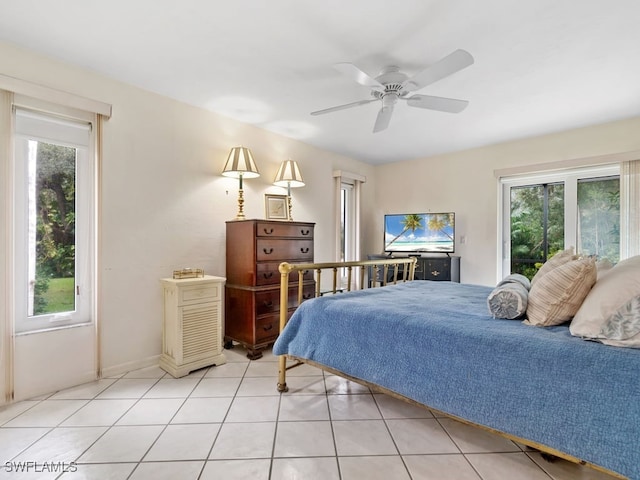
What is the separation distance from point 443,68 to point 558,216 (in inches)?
116

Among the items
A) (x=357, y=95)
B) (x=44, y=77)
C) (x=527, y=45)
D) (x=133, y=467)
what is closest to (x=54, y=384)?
(x=133, y=467)

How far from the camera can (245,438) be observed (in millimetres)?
1696

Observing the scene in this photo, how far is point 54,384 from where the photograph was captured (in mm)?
2234

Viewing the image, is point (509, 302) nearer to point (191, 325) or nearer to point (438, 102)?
point (438, 102)

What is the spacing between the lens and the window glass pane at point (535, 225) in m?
3.81

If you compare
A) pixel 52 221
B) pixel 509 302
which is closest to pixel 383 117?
pixel 509 302

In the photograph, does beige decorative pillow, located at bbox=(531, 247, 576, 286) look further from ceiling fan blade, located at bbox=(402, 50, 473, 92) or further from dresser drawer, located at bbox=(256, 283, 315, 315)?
dresser drawer, located at bbox=(256, 283, 315, 315)

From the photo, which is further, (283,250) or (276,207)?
(276,207)

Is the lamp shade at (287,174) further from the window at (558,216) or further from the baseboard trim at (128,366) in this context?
the window at (558,216)

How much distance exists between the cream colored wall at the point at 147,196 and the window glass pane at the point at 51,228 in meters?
0.21

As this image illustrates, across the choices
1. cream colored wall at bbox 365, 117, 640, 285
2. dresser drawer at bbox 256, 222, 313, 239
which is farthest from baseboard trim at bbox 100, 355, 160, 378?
cream colored wall at bbox 365, 117, 640, 285

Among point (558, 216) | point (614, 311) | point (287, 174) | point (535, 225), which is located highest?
point (287, 174)

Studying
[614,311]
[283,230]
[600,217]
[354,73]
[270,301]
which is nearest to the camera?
[614,311]

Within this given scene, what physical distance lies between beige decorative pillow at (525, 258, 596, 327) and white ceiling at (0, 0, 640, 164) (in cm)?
143
